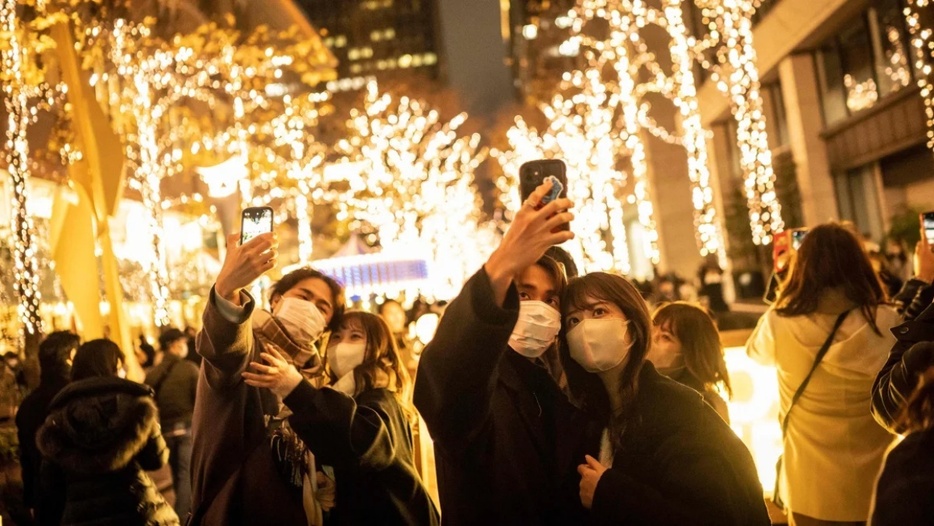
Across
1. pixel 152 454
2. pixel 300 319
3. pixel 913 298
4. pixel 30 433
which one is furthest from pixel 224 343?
pixel 30 433

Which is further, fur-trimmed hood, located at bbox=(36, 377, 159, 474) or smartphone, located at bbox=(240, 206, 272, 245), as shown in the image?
fur-trimmed hood, located at bbox=(36, 377, 159, 474)

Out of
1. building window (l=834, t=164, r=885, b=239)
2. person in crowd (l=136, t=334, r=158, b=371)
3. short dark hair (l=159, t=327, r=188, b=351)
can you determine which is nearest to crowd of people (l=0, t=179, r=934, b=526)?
short dark hair (l=159, t=327, r=188, b=351)

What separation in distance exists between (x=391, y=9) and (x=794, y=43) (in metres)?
118

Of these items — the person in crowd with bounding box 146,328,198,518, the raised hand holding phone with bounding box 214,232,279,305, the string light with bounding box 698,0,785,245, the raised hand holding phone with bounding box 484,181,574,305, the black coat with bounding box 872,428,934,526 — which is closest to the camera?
the black coat with bounding box 872,428,934,526

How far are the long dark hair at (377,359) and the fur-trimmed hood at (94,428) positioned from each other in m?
1.46

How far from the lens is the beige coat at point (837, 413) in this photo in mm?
4371

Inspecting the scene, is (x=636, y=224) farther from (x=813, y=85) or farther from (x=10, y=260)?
(x=10, y=260)

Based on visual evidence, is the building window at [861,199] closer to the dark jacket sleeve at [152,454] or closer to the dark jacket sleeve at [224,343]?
the dark jacket sleeve at [152,454]

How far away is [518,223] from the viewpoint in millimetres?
2256

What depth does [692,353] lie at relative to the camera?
4445 millimetres

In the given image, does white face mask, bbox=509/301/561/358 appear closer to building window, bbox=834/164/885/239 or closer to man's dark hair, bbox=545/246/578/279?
man's dark hair, bbox=545/246/578/279

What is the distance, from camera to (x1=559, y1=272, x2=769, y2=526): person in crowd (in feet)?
8.02

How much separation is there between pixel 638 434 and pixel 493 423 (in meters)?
0.41

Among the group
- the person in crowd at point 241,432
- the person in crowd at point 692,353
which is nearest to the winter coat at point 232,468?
the person in crowd at point 241,432
